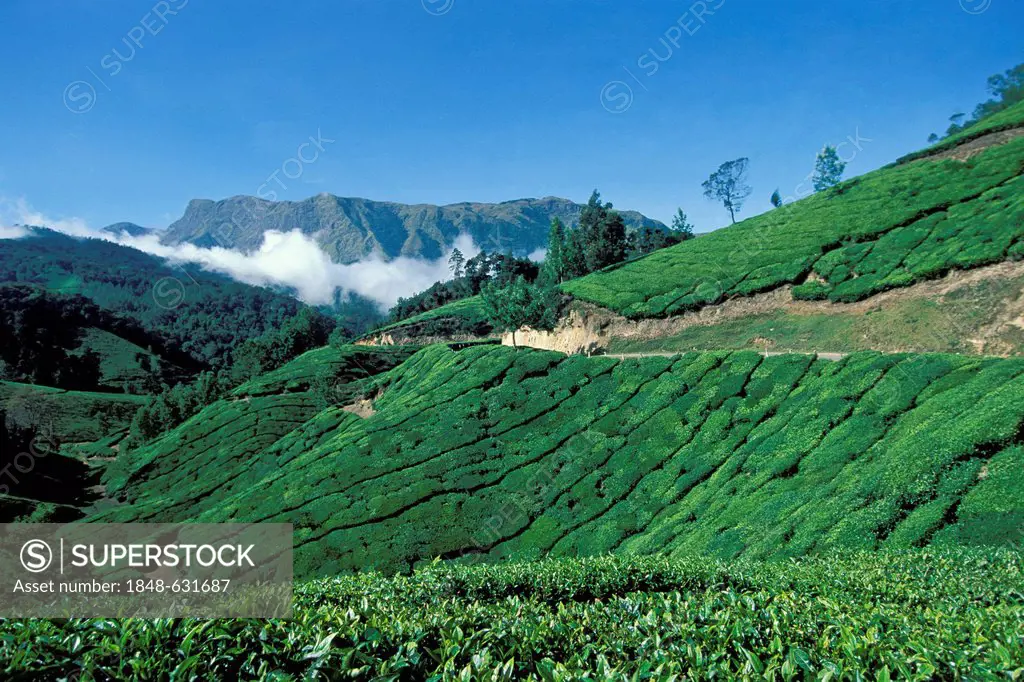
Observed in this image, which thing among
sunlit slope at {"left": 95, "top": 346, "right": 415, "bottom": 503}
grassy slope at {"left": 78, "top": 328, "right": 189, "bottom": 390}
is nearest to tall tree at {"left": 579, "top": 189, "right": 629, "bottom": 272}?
sunlit slope at {"left": 95, "top": 346, "right": 415, "bottom": 503}

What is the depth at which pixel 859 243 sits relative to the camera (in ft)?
132

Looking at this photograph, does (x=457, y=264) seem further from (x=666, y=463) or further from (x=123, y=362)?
(x=666, y=463)

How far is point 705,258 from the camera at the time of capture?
167 ft

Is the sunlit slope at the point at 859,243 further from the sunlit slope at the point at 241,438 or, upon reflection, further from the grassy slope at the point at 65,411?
the grassy slope at the point at 65,411

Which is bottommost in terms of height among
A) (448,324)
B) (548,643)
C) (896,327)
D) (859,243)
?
(548,643)

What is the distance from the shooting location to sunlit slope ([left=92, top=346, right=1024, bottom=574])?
13.6 m

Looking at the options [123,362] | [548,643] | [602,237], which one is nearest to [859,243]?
[602,237]

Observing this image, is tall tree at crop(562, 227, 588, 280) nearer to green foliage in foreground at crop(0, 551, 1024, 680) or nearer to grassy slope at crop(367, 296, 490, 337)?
grassy slope at crop(367, 296, 490, 337)

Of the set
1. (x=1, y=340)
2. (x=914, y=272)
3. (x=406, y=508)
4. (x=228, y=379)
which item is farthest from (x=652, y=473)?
(x=1, y=340)

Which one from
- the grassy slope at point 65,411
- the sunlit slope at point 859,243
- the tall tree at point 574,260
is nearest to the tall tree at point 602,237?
the tall tree at point 574,260

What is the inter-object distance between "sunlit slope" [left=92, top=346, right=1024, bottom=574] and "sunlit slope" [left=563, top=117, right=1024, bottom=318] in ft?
53.2

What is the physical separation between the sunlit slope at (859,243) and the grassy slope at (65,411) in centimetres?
8666

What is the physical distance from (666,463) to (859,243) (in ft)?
99.3

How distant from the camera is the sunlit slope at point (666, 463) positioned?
1365 cm
